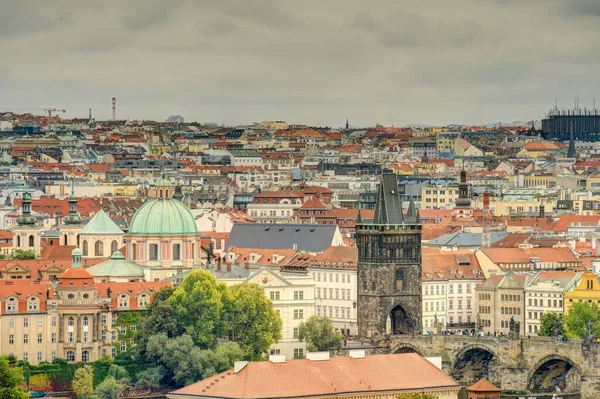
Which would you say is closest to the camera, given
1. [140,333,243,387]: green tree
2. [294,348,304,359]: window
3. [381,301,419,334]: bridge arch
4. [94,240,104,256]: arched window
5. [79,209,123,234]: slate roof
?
[140,333,243,387]: green tree

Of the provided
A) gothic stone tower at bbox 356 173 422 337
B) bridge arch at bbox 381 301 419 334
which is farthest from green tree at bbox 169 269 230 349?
bridge arch at bbox 381 301 419 334

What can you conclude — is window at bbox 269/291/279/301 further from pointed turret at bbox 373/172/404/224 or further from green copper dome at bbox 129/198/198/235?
green copper dome at bbox 129/198/198/235

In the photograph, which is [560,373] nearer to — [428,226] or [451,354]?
[451,354]

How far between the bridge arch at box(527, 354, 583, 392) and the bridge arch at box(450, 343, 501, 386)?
2903 mm

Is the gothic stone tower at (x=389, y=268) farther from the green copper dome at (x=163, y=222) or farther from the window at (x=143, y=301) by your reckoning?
the window at (x=143, y=301)

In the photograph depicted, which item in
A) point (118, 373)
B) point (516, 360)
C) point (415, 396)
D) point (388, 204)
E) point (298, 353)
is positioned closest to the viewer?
point (415, 396)

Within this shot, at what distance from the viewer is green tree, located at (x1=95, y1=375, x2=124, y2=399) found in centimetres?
10188

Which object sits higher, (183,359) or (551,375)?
(183,359)

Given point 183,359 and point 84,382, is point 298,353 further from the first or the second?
point 84,382

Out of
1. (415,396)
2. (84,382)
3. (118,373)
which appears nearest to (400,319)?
(118,373)

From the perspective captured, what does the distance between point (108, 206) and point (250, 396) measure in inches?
4176

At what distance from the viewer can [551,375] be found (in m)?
110

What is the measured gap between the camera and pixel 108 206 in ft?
604

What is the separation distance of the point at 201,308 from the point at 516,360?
49.4 ft
